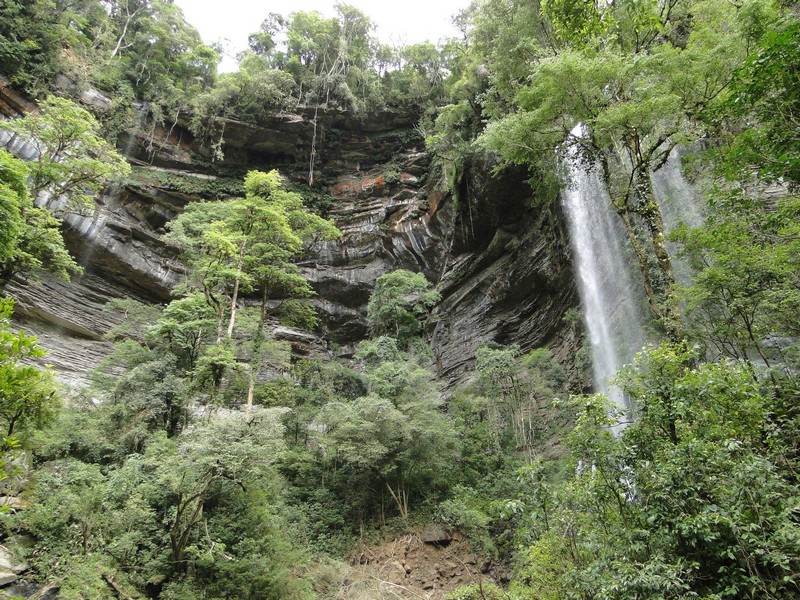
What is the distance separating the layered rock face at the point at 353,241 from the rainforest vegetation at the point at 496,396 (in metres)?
2.57

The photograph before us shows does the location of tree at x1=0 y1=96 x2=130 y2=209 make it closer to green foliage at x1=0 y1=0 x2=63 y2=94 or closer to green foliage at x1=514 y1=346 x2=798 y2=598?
green foliage at x1=0 y1=0 x2=63 y2=94

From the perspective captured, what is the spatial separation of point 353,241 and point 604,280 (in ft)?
49.1

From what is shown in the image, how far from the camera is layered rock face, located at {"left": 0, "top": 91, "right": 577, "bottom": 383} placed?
60.9 feet

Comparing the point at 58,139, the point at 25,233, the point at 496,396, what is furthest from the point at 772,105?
the point at 58,139

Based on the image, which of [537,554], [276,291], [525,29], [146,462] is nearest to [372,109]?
[276,291]

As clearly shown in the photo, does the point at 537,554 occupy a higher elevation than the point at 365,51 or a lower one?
lower

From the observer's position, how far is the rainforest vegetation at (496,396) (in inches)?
161

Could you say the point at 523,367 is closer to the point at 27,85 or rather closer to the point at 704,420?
→ the point at 704,420

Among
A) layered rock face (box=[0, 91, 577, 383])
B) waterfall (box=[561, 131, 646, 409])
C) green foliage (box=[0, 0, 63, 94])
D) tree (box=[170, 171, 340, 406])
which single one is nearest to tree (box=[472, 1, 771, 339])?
waterfall (box=[561, 131, 646, 409])

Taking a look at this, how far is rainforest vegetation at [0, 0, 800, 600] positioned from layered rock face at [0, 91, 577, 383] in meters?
2.57

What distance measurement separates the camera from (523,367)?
15805 millimetres

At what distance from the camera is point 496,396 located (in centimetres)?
1555

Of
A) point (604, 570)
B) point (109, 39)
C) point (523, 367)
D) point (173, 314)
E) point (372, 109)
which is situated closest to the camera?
point (604, 570)

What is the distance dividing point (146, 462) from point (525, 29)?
15.1 m
